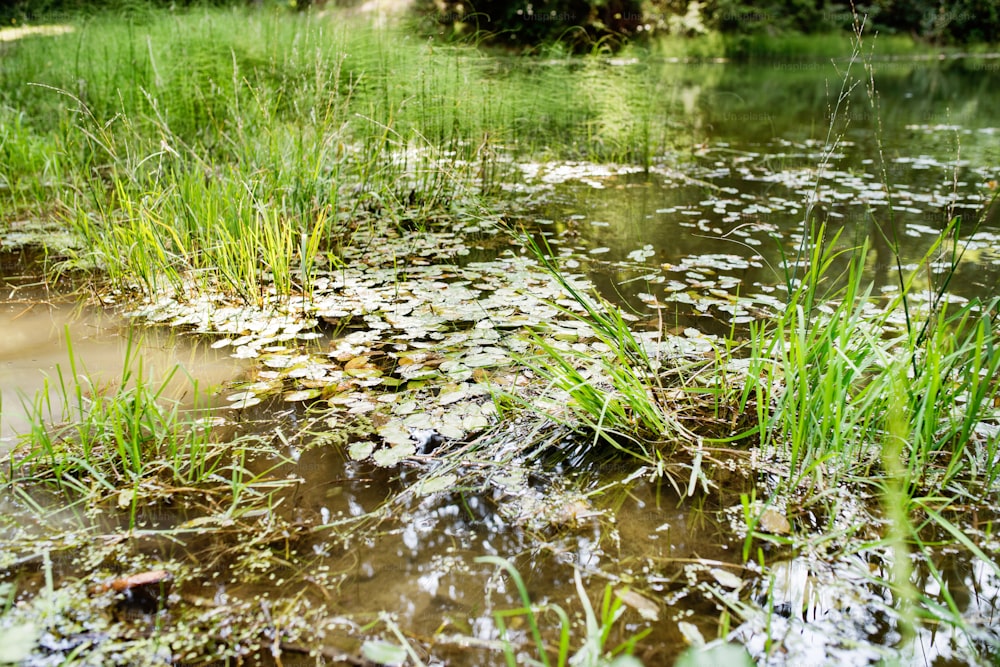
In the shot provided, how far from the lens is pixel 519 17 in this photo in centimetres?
1261

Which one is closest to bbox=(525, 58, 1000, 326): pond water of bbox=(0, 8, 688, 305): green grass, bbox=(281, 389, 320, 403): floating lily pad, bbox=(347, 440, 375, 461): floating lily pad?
bbox=(0, 8, 688, 305): green grass

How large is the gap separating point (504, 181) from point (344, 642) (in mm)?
3757

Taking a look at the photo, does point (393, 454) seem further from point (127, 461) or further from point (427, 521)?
point (127, 461)

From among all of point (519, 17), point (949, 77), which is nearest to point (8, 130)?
point (519, 17)

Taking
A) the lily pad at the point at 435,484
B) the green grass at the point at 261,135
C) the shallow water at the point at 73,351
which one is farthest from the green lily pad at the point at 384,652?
the green grass at the point at 261,135

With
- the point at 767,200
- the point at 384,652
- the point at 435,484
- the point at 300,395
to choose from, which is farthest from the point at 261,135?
the point at 384,652

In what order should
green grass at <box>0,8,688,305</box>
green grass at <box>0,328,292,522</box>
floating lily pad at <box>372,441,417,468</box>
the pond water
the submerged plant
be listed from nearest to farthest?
the submerged plant < green grass at <box>0,328,292,522</box> < floating lily pad at <box>372,441,417,468</box> < green grass at <box>0,8,688,305</box> < the pond water

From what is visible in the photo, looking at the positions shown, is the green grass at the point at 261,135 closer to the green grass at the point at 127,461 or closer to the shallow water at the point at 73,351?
the shallow water at the point at 73,351

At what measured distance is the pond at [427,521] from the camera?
1.18 meters

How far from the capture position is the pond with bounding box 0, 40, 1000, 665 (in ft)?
3.88

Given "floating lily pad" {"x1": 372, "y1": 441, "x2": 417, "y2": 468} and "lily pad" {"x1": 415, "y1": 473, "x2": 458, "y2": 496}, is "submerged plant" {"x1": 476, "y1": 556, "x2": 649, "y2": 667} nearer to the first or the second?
"lily pad" {"x1": 415, "y1": 473, "x2": 458, "y2": 496}

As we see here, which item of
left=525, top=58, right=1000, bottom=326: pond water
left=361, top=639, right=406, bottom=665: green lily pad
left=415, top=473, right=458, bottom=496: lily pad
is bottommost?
left=415, top=473, right=458, bottom=496: lily pad

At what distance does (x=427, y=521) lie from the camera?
1.49 meters

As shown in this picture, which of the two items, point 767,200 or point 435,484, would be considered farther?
point 767,200
